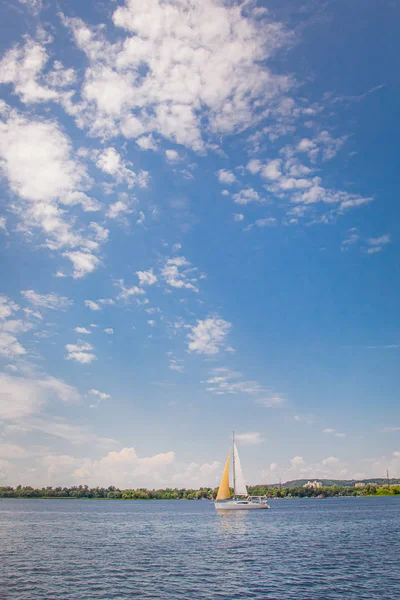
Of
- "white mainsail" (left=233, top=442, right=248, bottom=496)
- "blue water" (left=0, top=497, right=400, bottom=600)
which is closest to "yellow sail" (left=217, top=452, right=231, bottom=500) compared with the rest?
"white mainsail" (left=233, top=442, right=248, bottom=496)

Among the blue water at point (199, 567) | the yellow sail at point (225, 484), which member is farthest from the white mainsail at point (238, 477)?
the blue water at point (199, 567)

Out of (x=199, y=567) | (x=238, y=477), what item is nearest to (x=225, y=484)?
(x=238, y=477)

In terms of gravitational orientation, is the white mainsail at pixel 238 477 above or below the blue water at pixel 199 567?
above

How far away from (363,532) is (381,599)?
59380 millimetres

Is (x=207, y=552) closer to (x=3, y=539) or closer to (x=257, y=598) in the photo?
(x=257, y=598)

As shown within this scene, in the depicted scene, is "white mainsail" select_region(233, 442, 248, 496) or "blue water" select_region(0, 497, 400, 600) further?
"white mainsail" select_region(233, 442, 248, 496)

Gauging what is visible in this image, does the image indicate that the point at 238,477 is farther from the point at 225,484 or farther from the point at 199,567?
the point at 199,567

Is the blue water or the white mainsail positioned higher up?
the white mainsail

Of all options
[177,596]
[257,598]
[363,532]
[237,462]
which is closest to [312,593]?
[257,598]

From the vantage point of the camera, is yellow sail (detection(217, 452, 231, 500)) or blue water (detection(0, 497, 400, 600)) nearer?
blue water (detection(0, 497, 400, 600))

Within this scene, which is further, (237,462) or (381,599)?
(237,462)

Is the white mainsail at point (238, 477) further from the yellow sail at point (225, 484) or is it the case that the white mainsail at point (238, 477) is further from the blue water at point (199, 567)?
the blue water at point (199, 567)

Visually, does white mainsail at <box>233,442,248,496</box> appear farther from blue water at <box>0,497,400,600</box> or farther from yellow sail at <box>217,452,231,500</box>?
blue water at <box>0,497,400,600</box>

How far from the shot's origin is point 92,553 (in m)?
58.6
